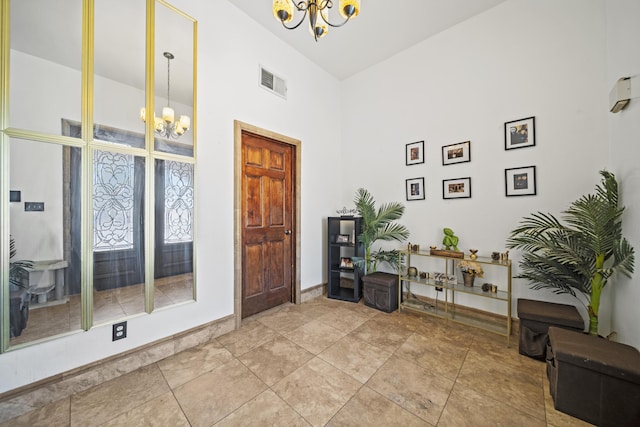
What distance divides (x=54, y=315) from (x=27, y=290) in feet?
0.80

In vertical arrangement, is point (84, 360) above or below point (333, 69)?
below

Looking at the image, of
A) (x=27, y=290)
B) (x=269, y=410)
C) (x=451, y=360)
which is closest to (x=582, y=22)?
(x=451, y=360)

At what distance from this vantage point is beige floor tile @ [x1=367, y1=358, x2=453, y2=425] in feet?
4.94

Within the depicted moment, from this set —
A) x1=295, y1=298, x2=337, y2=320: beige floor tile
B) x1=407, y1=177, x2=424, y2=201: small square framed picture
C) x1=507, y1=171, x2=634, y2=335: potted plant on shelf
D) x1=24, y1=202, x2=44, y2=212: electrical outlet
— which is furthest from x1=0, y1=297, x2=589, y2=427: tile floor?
x1=407, y1=177, x2=424, y2=201: small square framed picture

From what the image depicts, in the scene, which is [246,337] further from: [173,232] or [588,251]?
[588,251]

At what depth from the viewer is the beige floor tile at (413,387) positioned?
1506mm

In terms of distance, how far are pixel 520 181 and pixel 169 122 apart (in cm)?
367

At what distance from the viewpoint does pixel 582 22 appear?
86.7 inches

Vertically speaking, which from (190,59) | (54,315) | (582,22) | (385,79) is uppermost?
(385,79)

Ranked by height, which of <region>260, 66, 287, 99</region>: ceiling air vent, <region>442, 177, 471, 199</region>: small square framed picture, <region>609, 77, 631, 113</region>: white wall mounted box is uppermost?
<region>260, 66, 287, 99</region>: ceiling air vent

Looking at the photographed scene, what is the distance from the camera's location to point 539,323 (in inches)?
78.1

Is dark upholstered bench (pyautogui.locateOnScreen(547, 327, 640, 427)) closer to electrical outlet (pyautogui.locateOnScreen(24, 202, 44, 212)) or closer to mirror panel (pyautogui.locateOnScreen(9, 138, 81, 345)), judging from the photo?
mirror panel (pyautogui.locateOnScreen(9, 138, 81, 345))

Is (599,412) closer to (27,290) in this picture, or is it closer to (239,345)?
(239,345)

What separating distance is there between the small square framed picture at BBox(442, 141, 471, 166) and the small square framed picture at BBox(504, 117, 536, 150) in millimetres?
366
